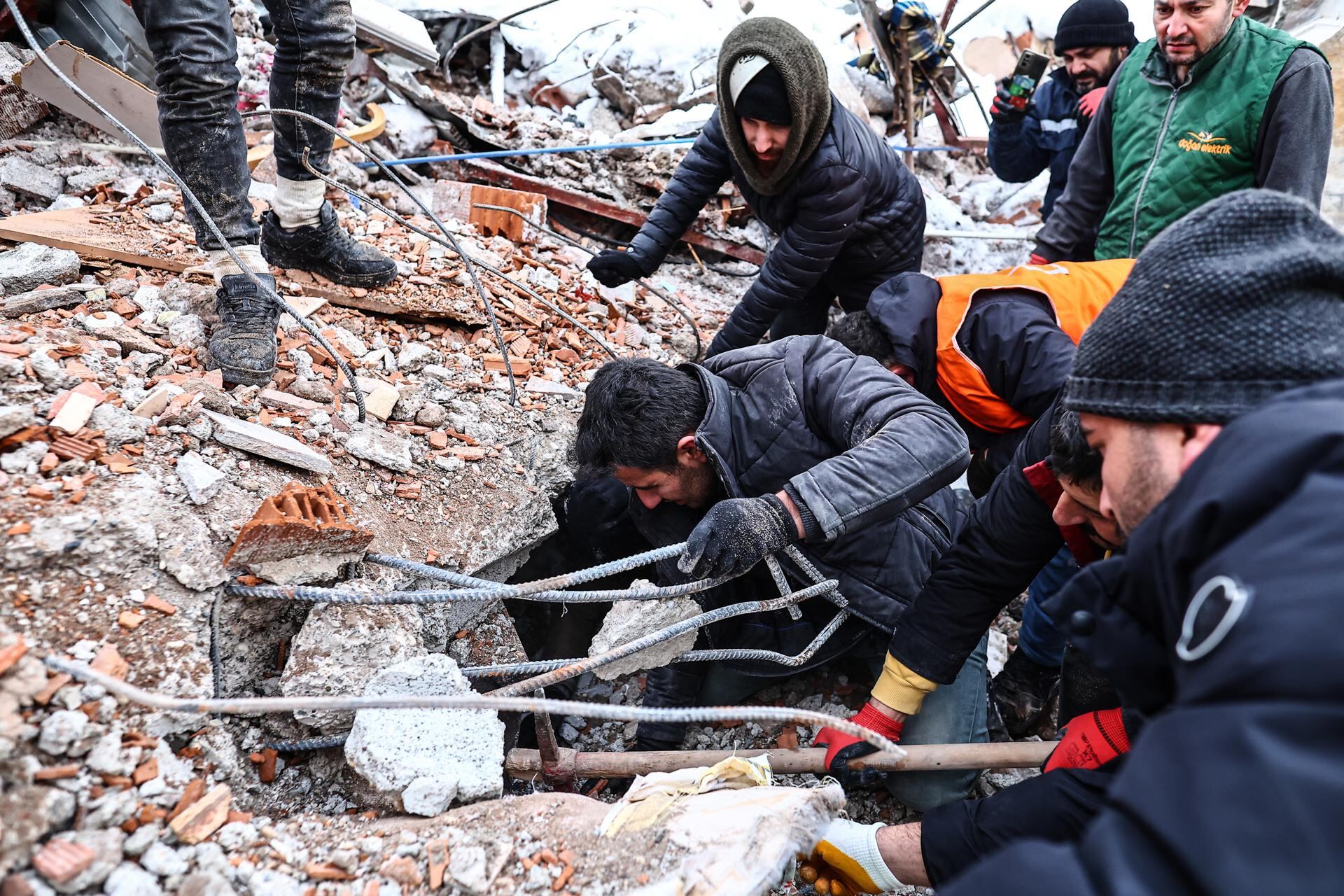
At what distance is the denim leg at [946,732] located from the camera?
2.65 metres

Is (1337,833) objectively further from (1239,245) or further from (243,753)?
(243,753)

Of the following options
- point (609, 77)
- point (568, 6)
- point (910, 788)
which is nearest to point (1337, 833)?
point (910, 788)

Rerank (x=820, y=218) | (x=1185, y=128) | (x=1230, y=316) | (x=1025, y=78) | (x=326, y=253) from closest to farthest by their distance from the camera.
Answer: (x=1230, y=316) → (x=1185, y=128) → (x=326, y=253) → (x=820, y=218) → (x=1025, y=78)

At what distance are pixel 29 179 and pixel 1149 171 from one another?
4882 millimetres

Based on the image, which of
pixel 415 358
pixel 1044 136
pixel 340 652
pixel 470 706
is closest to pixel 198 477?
pixel 340 652

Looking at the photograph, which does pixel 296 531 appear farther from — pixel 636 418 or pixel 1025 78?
pixel 1025 78

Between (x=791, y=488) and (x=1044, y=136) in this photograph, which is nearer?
(x=791, y=488)

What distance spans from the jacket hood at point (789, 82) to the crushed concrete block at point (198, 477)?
2.41 meters

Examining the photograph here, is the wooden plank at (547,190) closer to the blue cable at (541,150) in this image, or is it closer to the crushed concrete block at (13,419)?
the blue cable at (541,150)

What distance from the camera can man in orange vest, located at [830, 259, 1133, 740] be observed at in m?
2.79

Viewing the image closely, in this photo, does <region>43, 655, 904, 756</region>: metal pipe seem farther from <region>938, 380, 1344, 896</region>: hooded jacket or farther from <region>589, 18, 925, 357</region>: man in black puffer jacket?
<region>589, 18, 925, 357</region>: man in black puffer jacket

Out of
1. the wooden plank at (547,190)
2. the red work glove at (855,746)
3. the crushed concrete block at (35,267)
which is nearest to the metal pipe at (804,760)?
the red work glove at (855,746)

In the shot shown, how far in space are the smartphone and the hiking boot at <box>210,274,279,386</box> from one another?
4004 millimetres

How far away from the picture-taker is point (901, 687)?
2.49 metres
